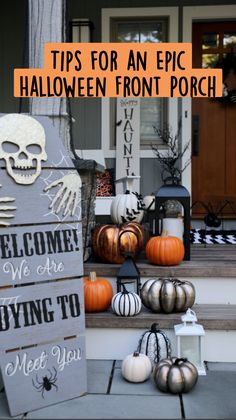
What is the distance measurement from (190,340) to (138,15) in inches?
165

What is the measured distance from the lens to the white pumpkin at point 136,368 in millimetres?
2471

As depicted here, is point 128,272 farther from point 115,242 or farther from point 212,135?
point 212,135

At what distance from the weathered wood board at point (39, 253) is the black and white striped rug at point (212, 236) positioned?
223 cm

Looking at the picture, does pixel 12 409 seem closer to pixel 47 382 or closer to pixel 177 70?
pixel 47 382

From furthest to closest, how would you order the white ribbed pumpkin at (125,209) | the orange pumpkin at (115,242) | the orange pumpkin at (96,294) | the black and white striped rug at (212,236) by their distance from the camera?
1. the black and white striped rug at (212,236)
2. the white ribbed pumpkin at (125,209)
3. the orange pumpkin at (115,242)
4. the orange pumpkin at (96,294)

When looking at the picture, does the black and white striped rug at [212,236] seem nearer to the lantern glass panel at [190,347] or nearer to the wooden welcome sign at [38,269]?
the lantern glass panel at [190,347]

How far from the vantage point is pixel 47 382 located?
2.31 meters

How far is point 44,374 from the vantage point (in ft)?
7.60

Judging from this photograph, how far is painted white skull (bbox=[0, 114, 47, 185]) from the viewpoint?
2336 mm

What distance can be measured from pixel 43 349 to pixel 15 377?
0.18m

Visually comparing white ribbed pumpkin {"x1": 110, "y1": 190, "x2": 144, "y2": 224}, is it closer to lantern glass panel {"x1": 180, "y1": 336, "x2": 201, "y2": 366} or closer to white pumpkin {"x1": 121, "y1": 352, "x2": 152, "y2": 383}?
lantern glass panel {"x1": 180, "y1": 336, "x2": 201, "y2": 366}

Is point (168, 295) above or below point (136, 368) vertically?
above

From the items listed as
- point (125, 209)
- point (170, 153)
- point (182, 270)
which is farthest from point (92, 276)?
point (170, 153)

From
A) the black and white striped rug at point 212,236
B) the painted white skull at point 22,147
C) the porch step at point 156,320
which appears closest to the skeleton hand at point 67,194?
the painted white skull at point 22,147
